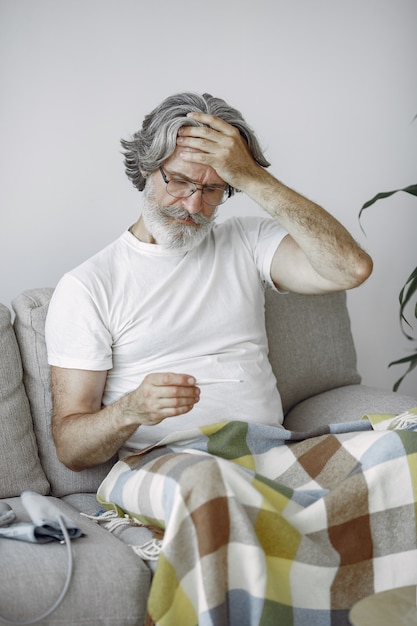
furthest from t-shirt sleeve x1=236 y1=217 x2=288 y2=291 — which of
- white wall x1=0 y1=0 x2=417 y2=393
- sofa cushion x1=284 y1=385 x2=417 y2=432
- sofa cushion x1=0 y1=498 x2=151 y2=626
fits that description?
sofa cushion x1=0 y1=498 x2=151 y2=626

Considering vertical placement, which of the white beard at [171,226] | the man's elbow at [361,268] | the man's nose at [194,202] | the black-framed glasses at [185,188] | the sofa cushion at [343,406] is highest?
the black-framed glasses at [185,188]

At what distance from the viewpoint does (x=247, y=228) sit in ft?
7.27

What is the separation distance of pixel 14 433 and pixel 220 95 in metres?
1.28

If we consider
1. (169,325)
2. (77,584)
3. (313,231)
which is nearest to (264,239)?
(313,231)

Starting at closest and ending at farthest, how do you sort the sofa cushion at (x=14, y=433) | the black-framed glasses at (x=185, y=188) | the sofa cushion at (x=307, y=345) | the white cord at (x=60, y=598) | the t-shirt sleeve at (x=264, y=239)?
1. the white cord at (x=60, y=598)
2. the sofa cushion at (x=14, y=433)
3. the black-framed glasses at (x=185, y=188)
4. the t-shirt sleeve at (x=264, y=239)
5. the sofa cushion at (x=307, y=345)

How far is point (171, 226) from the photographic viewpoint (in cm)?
203

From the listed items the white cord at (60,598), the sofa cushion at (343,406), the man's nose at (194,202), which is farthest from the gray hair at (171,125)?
the white cord at (60,598)

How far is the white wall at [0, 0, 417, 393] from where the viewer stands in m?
2.39

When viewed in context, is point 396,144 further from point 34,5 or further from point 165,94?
point 34,5

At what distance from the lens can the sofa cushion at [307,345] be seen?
234 centimetres

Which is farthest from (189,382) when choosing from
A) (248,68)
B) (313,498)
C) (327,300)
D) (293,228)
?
(248,68)

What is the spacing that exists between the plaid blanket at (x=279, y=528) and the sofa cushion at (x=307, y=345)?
57 centimetres

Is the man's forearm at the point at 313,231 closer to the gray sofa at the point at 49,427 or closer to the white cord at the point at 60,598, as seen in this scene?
the gray sofa at the point at 49,427

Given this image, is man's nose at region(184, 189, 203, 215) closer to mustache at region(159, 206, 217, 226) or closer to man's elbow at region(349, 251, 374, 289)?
mustache at region(159, 206, 217, 226)
